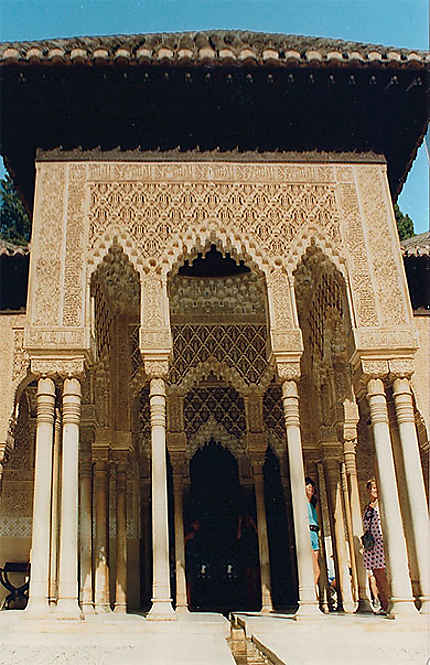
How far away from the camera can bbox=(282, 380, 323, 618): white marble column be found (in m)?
7.08

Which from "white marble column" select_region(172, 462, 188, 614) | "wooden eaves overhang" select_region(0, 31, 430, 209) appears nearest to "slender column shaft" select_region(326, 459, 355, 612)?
"white marble column" select_region(172, 462, 188, 614)

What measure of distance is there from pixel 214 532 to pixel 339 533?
2.63m

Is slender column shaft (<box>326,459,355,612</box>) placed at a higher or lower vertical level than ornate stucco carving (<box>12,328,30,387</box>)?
lower

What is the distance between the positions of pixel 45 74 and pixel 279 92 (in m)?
2.93

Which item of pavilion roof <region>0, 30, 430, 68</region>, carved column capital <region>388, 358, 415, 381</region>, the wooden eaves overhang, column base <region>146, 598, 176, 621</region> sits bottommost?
column base <region>146, 598, 176, 621</region>

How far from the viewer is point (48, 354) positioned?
7.74 m

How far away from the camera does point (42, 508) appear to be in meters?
7.17

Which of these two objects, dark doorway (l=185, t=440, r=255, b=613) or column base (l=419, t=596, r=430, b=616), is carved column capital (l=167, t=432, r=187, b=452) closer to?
dark doorway (l=185, t=440, r=255, b=613)

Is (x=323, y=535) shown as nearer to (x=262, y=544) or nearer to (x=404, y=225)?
(x=262, y=544)

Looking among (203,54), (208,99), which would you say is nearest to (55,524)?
(208,99)

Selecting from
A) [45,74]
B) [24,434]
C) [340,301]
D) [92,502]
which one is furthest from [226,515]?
[45,74]

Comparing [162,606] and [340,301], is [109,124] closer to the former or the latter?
[340,301]

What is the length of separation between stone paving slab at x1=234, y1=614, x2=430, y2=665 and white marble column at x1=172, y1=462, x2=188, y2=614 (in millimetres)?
2735

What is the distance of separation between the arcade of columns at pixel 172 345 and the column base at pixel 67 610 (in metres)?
0.01
